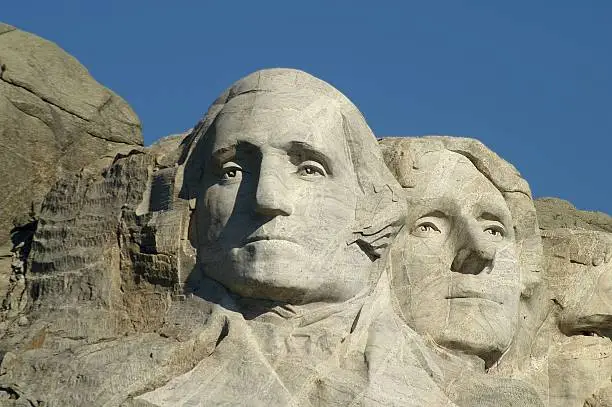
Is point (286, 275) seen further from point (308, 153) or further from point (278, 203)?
point (308, 153)

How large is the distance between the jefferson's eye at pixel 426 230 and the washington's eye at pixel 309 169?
123 cm

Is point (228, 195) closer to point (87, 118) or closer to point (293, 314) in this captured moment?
point (293, 314)

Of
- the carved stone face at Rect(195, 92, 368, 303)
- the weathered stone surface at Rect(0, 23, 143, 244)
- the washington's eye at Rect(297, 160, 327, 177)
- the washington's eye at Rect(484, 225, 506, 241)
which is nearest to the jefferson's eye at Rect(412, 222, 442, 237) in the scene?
the washington's eye at Rect(484, 225, 506, 241)

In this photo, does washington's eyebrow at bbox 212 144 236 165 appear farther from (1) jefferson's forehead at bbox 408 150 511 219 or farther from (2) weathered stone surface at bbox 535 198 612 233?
(2) weathered stone surface at bbox 535 198 612 233

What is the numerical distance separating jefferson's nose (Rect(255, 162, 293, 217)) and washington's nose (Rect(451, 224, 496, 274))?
173 centimetres

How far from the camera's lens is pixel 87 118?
50.0 ft

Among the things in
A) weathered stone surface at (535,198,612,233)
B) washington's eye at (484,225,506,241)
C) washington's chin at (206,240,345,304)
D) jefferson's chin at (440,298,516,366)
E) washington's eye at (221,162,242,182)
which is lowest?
washington's chin at (206,240,345,304)

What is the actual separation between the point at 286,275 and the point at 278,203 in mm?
502

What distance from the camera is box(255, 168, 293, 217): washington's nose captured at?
492 inches

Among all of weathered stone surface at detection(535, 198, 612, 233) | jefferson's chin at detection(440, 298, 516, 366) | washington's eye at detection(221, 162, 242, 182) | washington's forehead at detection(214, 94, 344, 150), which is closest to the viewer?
Result: washington's forehead at detection(214, 94, 344, 150)

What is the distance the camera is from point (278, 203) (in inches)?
493

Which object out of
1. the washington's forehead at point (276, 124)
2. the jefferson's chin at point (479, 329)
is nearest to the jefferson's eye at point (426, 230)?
the jefferson's chin at point (479, 329)

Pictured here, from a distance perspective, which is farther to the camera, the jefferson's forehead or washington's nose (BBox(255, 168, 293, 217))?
→ the jefferson's forehead

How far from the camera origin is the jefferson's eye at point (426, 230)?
1377 centimetres
